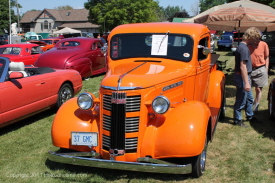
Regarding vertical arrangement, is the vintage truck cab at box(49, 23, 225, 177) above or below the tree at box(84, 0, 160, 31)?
below

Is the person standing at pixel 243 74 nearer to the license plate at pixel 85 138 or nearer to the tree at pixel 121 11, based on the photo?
the license plate at pixel 85 138

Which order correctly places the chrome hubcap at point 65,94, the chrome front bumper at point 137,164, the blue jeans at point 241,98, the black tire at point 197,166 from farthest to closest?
the chrome hubcap at point 65,94 < the blue jeans at point 241,98 < the black tire at point 197,166 < the chrome front bumper at point 137,164

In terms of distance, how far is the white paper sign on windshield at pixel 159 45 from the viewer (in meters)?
4.92

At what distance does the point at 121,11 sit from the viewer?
37062mm

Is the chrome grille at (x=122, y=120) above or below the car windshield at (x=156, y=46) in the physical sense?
below

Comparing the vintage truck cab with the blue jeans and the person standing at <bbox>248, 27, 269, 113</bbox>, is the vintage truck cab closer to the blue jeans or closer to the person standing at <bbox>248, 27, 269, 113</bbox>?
the blue jeans

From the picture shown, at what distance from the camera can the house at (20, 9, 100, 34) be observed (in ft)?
225

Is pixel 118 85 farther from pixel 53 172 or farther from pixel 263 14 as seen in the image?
pixel 263 14

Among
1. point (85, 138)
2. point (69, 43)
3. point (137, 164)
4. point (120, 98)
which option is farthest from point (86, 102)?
point (69, 43)

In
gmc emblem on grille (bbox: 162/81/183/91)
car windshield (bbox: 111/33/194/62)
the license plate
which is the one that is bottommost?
the license plate

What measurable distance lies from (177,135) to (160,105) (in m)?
0.43

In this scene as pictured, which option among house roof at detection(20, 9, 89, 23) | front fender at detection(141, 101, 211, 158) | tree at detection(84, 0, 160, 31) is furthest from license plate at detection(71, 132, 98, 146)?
house roof at detection(20, 9, 89, 23)

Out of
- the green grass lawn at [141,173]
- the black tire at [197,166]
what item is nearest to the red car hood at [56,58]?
the green grass lawn at [141,173]

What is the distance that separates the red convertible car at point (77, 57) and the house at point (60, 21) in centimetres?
5598
